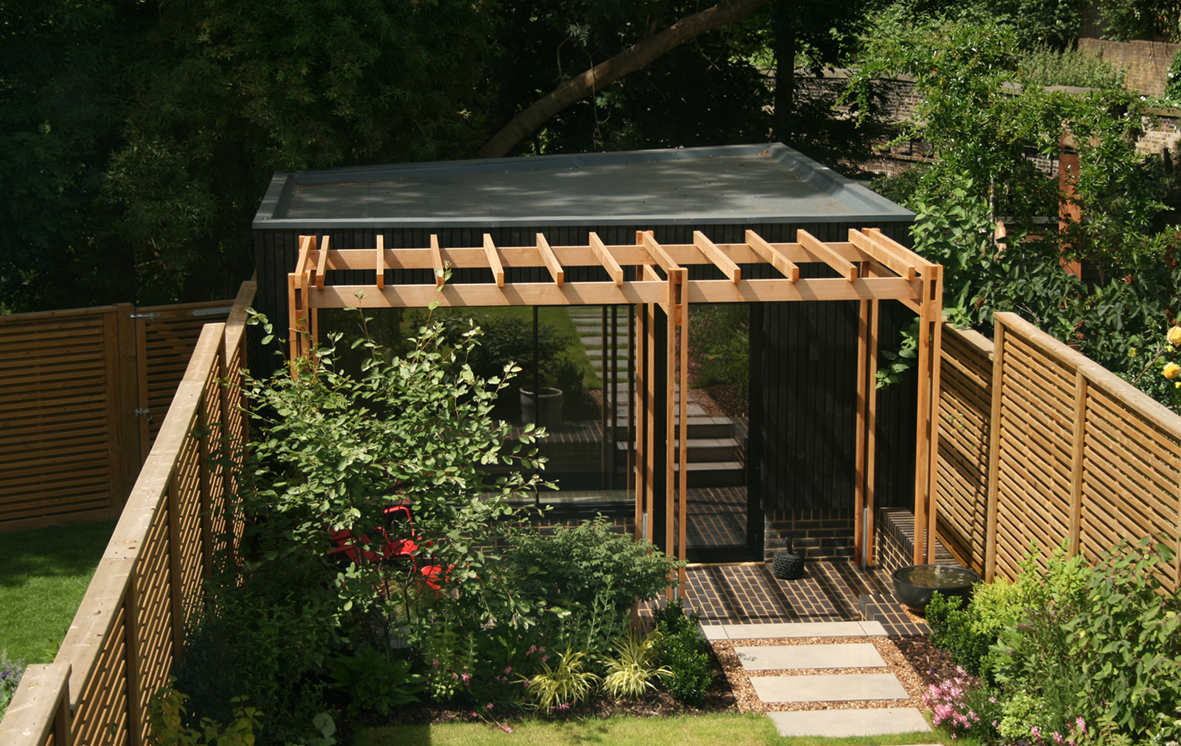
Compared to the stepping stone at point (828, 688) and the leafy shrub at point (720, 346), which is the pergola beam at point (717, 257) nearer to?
the leafy shrub at point (720, 346)

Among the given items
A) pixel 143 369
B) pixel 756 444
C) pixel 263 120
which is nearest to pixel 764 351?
pixel 756 444

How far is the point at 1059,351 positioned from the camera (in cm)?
715

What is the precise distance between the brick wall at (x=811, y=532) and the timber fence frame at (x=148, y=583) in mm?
4572

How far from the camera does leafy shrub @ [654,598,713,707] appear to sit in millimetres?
7027

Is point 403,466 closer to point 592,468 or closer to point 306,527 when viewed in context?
point 306,527

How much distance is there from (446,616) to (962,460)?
4.52m

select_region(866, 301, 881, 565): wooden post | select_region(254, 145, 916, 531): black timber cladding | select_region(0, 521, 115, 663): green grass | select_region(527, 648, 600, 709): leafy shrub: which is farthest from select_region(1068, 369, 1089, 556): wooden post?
select_region(0, 521, 115, 663): green grass

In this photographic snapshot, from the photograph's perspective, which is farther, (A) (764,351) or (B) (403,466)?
(A) (764,351)

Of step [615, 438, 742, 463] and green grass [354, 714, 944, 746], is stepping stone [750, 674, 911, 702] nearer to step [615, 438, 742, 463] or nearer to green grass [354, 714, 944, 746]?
green grass [354, 714, 944, 746]

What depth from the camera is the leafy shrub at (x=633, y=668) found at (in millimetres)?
7117

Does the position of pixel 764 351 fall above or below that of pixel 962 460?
above

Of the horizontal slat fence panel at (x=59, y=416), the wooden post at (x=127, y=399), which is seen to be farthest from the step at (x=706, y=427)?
the horizontal slat fence panel at (x=59, y=416)

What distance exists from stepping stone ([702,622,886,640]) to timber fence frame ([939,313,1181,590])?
1.04 metres

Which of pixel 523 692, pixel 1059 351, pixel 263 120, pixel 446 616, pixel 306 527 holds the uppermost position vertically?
pixel 263 120
